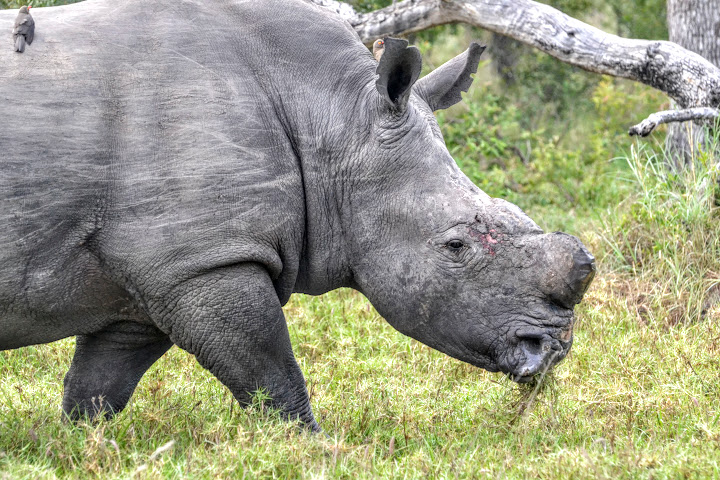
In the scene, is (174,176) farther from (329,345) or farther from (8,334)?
(329,345)

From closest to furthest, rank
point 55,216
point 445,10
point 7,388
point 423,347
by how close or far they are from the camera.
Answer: point 55,216, point 7,388, point 423,347, point 445,10

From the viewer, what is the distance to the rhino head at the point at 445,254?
4.15 meters

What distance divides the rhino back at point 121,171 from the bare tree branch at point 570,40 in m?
3.40

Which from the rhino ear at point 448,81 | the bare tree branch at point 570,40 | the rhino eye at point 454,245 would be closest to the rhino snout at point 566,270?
the rhino eye at point 454,245

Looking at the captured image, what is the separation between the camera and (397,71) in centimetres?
421

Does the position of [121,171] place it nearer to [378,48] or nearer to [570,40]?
[378,48]

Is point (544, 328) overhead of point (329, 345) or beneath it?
overhead

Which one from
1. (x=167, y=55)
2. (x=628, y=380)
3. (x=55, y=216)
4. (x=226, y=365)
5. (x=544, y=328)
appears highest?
(x=167, y=55)

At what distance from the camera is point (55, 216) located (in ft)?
12.5

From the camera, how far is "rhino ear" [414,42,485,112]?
482 cm

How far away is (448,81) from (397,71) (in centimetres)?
71

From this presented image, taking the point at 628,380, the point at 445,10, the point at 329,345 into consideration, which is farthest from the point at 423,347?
the point at 445,10

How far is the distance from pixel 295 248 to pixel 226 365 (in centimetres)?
60

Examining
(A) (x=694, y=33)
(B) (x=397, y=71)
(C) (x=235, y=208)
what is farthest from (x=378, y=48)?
(A) (x=694, y=33)
